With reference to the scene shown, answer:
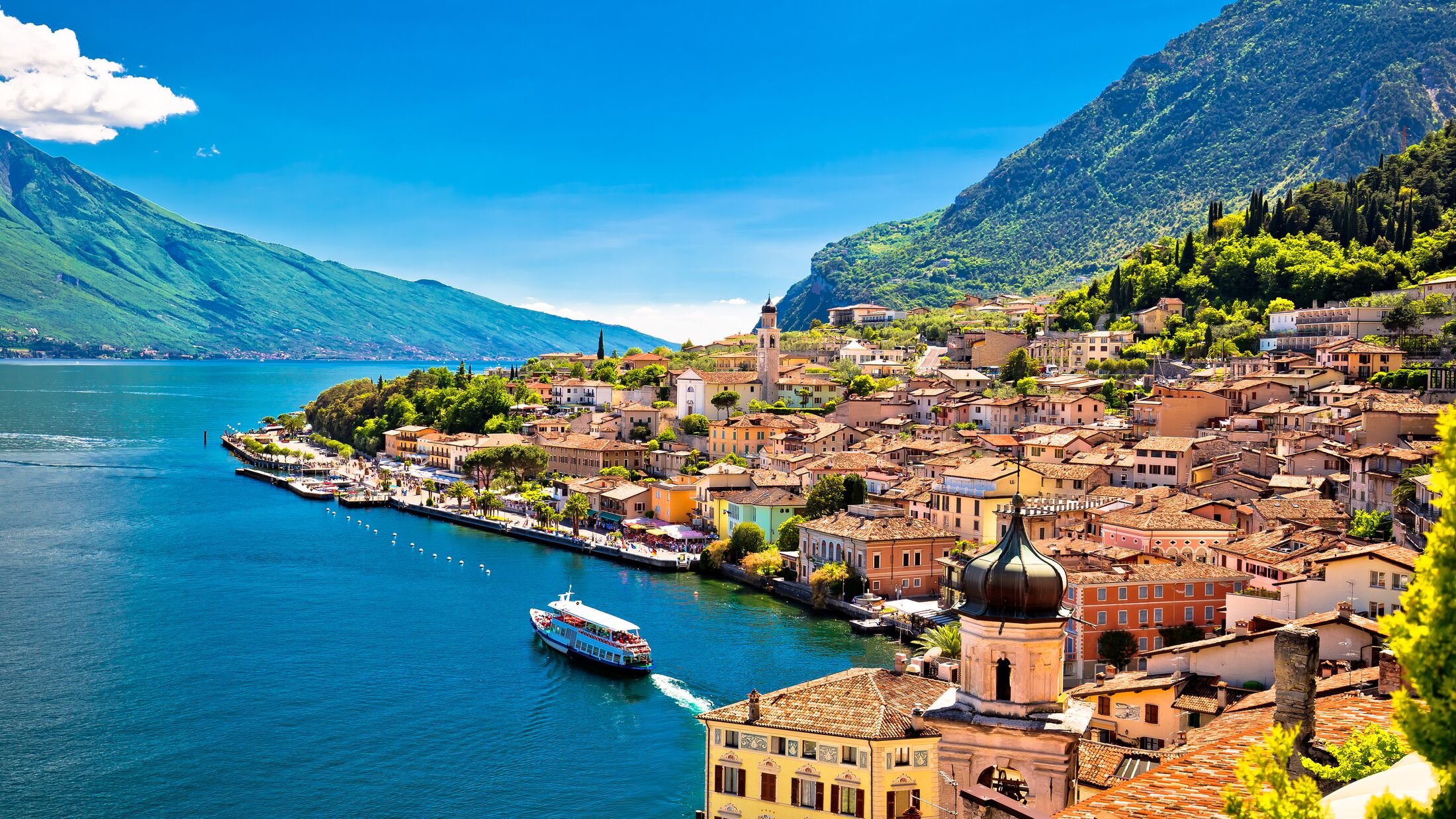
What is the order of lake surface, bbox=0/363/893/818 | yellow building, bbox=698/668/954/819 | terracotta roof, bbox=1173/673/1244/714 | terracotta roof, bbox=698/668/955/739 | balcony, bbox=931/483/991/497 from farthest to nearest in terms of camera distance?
1. balcony, bbox=931/483/991/497
2. lake surface, bbox=0/363/893/818
3. terracotta roof, bbox=1173/673/1244/714
4. terracotta roof, bbox=698/668/955/739
5. yellow building, bbox=698/668/954/819

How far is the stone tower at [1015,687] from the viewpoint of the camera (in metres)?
14.9

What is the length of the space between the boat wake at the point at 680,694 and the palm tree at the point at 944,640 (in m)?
7.85

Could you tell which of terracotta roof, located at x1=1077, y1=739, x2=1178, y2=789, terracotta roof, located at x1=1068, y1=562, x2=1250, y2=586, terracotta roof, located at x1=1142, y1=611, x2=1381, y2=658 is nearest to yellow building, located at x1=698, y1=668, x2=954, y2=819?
terracotta roof, located at x1=1077, y1=739, x2=1178, y2=789

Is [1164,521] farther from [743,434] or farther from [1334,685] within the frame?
[743,434]

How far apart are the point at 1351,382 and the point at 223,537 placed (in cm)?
7047

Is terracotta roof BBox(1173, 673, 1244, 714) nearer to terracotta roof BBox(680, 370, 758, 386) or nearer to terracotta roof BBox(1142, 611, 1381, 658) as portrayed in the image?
terracotta roof BBox(1142, 611, 1381, 658)

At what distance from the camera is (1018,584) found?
15.2m

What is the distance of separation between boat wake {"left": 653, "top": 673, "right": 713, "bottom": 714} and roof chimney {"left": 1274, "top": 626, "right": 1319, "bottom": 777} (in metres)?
27.5

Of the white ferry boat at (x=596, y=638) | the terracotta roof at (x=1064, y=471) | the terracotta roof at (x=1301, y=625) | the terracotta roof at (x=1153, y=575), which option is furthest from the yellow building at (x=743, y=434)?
the terracotta roof at (x=1301, y=625)

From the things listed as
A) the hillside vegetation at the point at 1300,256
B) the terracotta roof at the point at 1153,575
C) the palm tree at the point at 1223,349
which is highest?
the hillside vegetation at the point at 1300,256

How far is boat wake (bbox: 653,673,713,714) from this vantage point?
39375mm

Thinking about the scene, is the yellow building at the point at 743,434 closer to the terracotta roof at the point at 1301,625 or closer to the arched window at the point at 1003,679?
the terracotta roof at the point at 1301,625

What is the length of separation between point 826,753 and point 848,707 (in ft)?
3.93

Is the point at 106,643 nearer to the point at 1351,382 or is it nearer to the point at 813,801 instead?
the point at 813,801
